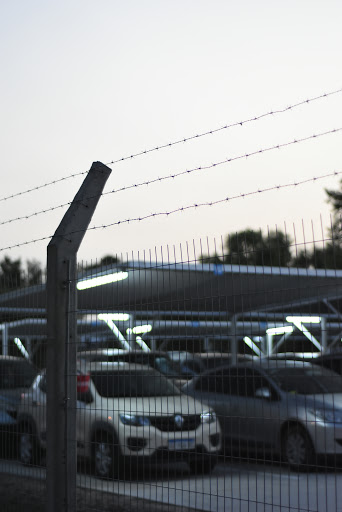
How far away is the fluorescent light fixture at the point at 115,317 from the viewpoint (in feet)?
17.8

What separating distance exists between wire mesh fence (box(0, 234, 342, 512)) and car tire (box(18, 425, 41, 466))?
1 cm

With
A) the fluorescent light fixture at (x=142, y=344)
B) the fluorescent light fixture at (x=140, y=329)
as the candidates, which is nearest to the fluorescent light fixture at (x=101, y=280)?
the fluorescent light fixture at (x=140, y=329)

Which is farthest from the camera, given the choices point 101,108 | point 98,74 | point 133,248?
point 98,74

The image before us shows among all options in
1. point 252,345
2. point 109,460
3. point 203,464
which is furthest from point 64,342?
point 252,345

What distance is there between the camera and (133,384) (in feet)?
17.1

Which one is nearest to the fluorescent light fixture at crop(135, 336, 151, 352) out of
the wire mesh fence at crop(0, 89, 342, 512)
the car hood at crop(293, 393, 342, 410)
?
the wire mesh fence at crop(0, 89, 342, 512)

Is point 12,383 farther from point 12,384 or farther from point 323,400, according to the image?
point 323,400

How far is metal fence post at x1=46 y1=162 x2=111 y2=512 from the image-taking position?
215 inches

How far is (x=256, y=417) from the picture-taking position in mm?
4332

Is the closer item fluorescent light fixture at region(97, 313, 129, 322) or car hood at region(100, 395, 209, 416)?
car hood at region(100, 395, 209, 416)

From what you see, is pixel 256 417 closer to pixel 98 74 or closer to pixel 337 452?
pixel 337 452

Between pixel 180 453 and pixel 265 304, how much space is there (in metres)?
1.06

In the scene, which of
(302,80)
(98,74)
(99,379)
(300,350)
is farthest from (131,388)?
(98,74)

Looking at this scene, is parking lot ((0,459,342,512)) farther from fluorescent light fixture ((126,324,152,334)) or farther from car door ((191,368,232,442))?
fluorescent light fixture ((126,324,152,334))
